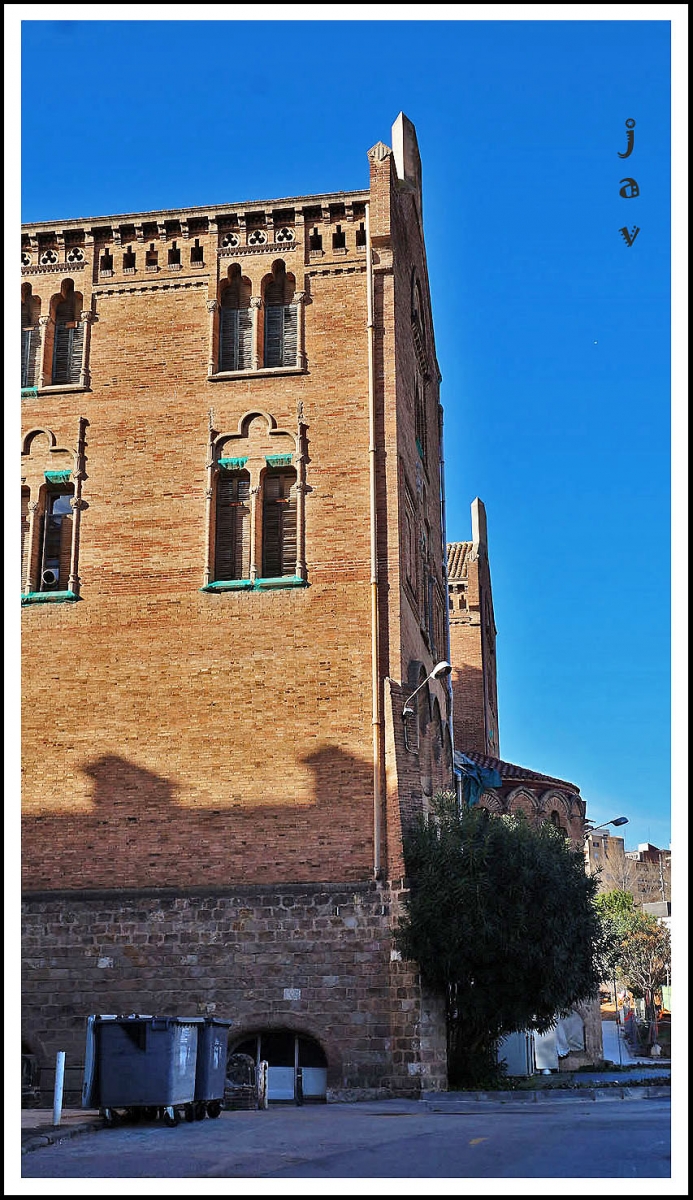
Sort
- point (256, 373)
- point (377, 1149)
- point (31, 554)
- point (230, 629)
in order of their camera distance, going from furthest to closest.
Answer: point (256, 373), point (31, 554), point (230, 629), point (377, 1149)

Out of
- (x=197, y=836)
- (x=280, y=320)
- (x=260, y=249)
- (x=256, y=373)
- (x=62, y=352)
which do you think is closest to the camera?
(x=197, y=836)

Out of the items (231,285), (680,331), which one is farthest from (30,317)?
(680,331)

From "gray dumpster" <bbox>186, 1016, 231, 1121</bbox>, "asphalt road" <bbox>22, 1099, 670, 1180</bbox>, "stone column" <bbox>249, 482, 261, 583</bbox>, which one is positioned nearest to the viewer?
"asphalt road" <bbox>22, 1099, 670, 1180</bbox>

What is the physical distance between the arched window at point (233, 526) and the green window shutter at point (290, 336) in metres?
2.59

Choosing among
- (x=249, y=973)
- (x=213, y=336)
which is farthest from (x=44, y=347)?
(x=249, y=973)

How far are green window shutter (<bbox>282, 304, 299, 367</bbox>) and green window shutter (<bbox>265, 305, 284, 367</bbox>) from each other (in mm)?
71

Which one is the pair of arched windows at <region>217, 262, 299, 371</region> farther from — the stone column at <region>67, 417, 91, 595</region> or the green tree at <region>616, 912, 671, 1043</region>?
the green tree at <region>616, 912, 671, 1043</region>

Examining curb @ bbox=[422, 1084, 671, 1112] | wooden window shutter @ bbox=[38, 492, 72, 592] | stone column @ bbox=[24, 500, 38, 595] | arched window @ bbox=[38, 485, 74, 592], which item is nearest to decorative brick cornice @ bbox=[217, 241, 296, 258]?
arched window @ bbox=[38, 485, 74, 592]

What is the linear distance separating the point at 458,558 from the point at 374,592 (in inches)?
945

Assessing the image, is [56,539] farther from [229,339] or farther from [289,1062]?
[289,1062]

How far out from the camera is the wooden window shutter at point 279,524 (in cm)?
2400

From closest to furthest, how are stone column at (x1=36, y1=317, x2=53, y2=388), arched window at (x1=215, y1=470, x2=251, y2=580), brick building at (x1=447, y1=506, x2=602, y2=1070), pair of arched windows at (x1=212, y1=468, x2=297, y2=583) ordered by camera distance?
pair of arched windows at (x1=212, y1=468, x2=297, y2=583) → arched window at (x1=215, y1=470, x2=251, y2=580) → stone column at (x1=36, y1=317, x2=53, y2=388) → brick building at (x1=447, y1=506, x2=602, y2=1070)

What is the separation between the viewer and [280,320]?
84.5 feet

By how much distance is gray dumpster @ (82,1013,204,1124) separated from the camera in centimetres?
1488
